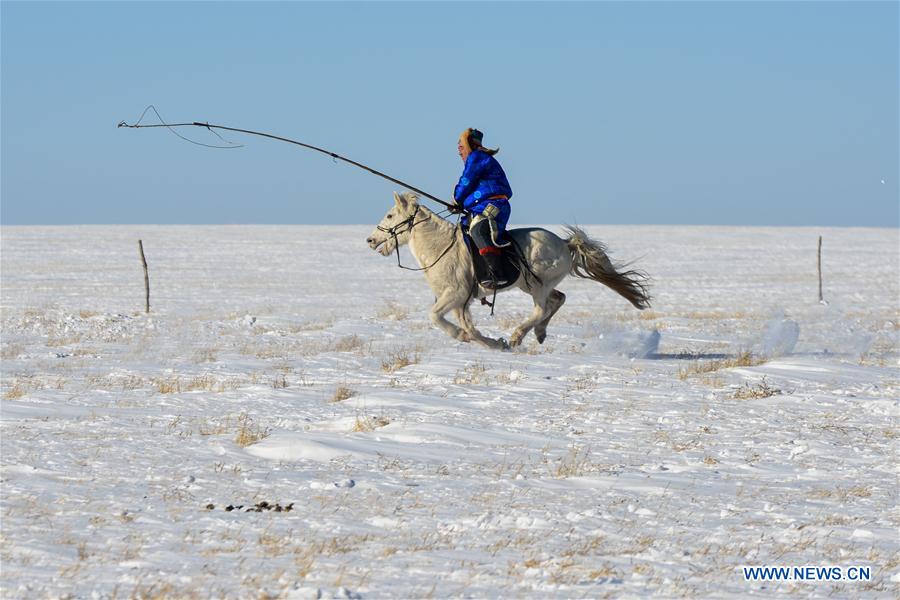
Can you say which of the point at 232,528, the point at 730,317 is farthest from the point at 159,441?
the point at 730,317

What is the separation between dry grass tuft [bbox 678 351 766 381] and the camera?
11644mm

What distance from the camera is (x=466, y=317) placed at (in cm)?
1353

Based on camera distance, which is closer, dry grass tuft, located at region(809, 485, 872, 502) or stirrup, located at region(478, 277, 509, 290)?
dry grass tuft, located at region(809, 485, 872, 502)

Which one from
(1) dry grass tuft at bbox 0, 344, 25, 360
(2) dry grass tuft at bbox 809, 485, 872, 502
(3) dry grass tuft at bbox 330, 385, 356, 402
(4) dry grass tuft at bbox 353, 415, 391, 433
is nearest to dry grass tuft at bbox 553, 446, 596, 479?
(2) dry grass tuft at bbox 809, 485, 872, 502

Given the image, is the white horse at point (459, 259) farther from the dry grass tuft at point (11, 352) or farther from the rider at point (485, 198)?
the dry grass tuft at point (11, 352)

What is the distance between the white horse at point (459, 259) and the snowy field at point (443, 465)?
21.3 inches

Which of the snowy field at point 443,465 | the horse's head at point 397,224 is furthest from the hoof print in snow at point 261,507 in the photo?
the horse's head at point 397,224

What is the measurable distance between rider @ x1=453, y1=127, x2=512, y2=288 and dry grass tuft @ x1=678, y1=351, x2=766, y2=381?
97.9 inches

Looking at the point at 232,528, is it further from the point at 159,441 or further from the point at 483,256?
the point at 483,256

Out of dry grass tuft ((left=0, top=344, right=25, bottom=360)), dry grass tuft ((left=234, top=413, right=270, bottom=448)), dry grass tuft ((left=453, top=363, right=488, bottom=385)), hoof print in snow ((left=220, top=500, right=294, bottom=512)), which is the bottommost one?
dry grass tuft ((left=0, top=344, right=25, bottom=360))

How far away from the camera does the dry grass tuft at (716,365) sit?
11.6 metres

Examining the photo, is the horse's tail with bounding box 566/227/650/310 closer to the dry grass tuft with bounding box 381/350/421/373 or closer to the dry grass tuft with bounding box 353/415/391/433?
the dry grass tuft with bounding box 381/350/421/373

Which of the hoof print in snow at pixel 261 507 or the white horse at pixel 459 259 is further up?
the white horse at pixel 459 259

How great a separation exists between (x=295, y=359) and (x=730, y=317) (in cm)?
1157
